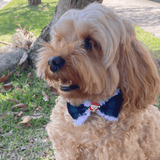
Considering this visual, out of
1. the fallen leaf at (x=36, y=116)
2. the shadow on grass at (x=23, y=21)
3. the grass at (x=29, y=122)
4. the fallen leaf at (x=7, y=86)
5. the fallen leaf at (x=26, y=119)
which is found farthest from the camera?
the shadow on grass at (x=23, y=21)

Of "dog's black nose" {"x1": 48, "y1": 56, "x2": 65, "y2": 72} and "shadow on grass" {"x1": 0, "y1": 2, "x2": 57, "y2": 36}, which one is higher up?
"dog's black nose" {"x1": 48, "y1": 56, "x2": 65, "y2": 72}

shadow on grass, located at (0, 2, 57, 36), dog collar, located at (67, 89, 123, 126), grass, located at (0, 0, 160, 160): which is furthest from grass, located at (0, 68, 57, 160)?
shadow on grass, located at (0, 2, 57, 36)

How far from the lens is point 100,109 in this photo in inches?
80.6

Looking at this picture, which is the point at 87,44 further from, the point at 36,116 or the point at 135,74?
the point at 36,116

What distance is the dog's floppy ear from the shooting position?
1853 millimetres

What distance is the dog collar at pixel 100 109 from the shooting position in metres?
1.97

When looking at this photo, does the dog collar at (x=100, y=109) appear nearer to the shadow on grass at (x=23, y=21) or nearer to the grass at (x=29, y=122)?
the grass at (x=29, y=122)

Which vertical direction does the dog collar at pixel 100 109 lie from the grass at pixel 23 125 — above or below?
above

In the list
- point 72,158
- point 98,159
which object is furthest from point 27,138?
point 98,159

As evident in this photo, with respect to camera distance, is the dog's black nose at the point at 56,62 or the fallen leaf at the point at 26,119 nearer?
the dog's black nose at the point at 56,62

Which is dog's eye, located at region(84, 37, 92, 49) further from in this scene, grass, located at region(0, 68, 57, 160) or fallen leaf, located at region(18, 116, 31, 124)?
fallen leaf, located at region(18, 116, 31, 124)

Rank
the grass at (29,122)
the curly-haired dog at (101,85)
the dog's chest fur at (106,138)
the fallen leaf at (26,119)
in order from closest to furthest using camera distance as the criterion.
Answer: the curly-haired dog at (101,85)
the dog's chest fur at (106,138)
the grass at (29,122)
the fallen leaf at (26,119)

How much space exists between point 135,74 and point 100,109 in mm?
551

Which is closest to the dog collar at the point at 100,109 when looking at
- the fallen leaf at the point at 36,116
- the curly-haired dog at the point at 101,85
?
the curly-haired dog at the point at 101,85
